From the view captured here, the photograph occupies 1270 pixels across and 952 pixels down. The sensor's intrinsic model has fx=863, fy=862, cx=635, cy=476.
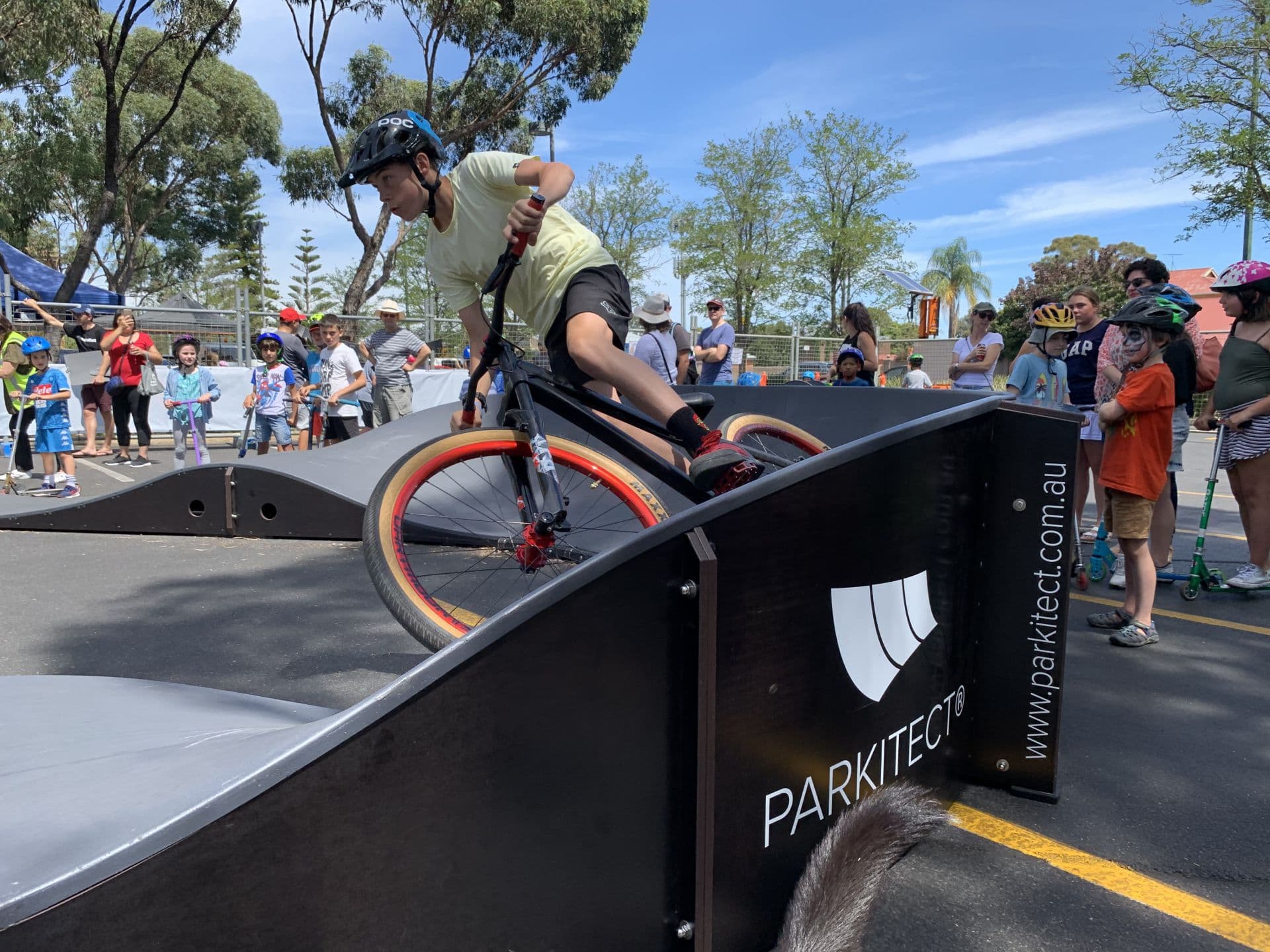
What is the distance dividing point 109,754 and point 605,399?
2036mm

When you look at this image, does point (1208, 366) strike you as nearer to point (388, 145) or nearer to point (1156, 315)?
point (1156, 315)

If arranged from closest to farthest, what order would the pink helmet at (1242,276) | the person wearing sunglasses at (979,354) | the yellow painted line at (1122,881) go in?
the yellow painted line at (1122,881) < the pink helmet at (1242,276) < the person wearing sunglasses at (979,354)

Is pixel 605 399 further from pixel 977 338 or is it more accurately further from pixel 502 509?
pixel 977 338

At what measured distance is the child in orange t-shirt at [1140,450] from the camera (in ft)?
13.1

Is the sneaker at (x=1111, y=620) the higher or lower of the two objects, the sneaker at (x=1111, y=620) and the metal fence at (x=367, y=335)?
the lower

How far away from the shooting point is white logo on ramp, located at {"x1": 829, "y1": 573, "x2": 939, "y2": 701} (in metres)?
1.77

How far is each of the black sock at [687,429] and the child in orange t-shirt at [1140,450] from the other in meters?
2.37

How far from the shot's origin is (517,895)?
1.21 meters

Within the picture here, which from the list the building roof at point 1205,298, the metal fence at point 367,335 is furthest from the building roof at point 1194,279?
the metal fence at point 367,335

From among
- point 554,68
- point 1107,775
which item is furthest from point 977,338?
point 554,68

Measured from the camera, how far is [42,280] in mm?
24641

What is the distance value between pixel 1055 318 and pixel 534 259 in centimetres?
430

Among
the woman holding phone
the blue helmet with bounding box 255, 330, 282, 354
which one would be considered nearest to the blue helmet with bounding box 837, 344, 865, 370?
the blue helmet with bounding box 255, 330, 282, 354

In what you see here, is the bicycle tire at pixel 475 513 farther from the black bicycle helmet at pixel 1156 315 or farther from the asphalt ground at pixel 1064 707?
the black bicycle helmet at pixel 1156 315
